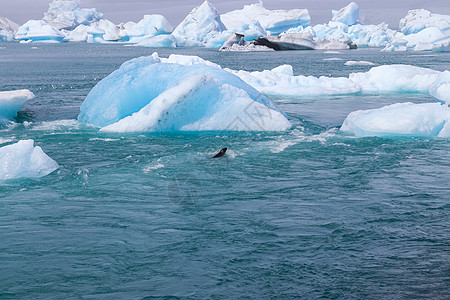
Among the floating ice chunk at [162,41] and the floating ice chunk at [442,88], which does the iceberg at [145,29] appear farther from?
the floating ice chunk at [442,88]

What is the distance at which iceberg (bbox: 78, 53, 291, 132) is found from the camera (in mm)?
13258

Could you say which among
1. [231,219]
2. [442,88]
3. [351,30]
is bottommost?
[231,219]

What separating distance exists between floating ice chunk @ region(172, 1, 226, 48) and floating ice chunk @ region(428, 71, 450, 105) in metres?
61.4

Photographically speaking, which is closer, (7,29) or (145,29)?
(145,29)

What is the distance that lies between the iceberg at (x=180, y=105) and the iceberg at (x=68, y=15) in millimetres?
113100

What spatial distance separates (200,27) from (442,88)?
67625 mm

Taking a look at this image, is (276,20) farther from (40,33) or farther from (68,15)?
(68,15)

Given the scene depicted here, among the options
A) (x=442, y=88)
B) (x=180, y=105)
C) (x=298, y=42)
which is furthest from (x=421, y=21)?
(x=180, y=105)

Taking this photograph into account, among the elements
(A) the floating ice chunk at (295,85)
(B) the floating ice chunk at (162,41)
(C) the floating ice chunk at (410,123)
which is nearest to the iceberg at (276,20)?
(B) the floating ice chunk at (162,41)

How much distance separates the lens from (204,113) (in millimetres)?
13766

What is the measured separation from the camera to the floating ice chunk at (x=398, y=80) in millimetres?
22812

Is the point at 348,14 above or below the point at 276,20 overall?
above

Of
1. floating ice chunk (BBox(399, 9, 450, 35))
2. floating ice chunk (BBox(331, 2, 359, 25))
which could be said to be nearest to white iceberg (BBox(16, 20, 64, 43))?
floating ice chunk (BBox(331, 2, 359, 25))

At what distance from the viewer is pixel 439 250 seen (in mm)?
6383
